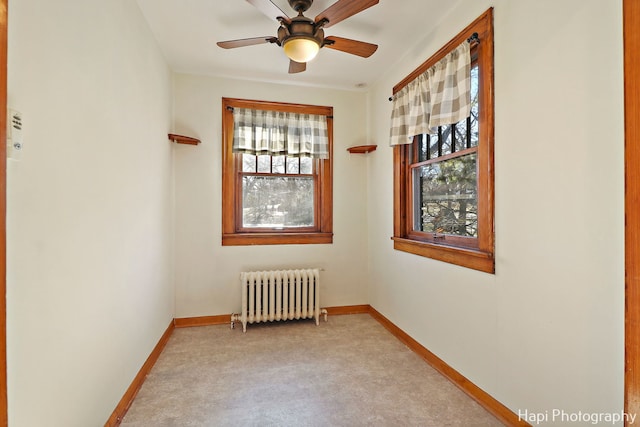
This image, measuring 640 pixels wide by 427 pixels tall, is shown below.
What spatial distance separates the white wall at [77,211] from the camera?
103cm

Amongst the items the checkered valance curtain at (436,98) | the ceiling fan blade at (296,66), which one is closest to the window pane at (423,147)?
the checkered valance curtain at (436,98)

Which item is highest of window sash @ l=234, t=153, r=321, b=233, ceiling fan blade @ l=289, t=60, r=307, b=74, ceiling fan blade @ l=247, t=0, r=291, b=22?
ceiling fan blade @ l=247, t=0, r=291, b=22

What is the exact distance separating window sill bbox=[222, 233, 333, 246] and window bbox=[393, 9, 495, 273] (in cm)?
92

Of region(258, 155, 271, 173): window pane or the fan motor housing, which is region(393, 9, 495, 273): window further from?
region(258, 155, 271, 173): window pane

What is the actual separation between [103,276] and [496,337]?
2291 millimetres

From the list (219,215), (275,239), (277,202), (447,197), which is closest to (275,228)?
(275,239)

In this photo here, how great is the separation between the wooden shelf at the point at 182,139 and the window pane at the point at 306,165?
3.79 feet

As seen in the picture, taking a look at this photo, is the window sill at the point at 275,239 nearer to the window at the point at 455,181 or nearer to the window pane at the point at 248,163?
the window pane at the point at 248,163

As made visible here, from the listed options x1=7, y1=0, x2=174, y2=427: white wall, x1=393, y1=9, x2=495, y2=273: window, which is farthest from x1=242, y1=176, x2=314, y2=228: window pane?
x1=7, y1=0, x2=174, y2=427: white wall

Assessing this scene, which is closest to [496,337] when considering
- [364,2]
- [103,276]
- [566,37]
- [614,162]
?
[614,162]

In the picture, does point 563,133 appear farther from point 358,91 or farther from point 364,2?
point 358,91

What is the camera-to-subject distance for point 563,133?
1.45 metres

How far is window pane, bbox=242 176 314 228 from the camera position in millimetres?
3459

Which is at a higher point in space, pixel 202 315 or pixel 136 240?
pixel 136 240
